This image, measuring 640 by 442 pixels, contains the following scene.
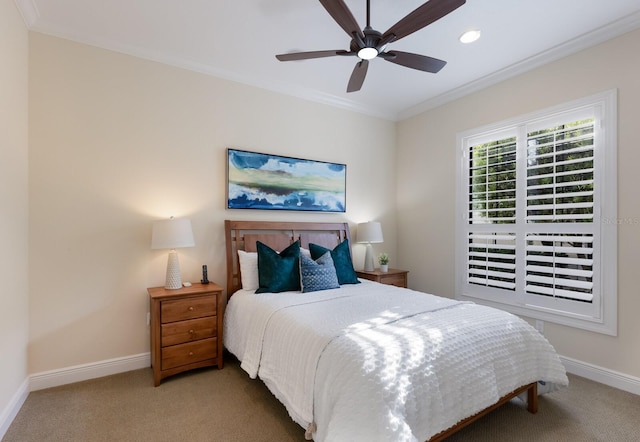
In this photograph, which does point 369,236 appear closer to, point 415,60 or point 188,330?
point 415,60

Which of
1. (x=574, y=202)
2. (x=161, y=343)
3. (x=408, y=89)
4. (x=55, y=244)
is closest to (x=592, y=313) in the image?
(x=574, y=202)

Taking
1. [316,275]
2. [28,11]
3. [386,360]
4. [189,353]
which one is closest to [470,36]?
[316,275]

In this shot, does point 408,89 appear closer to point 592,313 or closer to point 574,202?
point 574,202

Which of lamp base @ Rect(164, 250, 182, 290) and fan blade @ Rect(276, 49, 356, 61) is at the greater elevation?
fan blade @ Rect(276, 49, 356, 61)

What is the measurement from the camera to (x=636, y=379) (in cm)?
247

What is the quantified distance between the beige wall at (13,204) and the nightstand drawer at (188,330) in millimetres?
933

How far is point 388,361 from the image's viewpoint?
157cm

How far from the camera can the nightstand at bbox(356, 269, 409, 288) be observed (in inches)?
151

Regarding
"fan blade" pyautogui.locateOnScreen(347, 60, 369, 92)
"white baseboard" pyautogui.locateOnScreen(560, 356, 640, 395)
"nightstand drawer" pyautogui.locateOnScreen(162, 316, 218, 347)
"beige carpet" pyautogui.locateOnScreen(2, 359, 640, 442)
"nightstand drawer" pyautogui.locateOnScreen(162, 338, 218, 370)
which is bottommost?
"beige carpet" pyautogui.locateOnScreen(2, 359, 640, 442)

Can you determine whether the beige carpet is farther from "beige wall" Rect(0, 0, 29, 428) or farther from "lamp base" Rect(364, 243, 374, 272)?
"lamp base" Rect(364, 243, 374, 272)

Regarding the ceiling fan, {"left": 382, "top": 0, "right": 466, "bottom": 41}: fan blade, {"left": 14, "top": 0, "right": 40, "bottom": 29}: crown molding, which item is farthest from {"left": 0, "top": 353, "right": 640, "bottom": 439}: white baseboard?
{"left": 382, "top": 0, "right": 466, "bottom": 41}: fan blade

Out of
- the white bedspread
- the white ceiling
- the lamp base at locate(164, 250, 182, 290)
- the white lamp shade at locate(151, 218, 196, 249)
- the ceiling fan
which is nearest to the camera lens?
the white bedspread

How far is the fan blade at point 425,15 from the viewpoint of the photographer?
1.75 metres

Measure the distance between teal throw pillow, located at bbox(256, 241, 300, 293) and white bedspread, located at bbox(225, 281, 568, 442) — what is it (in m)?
0.32
